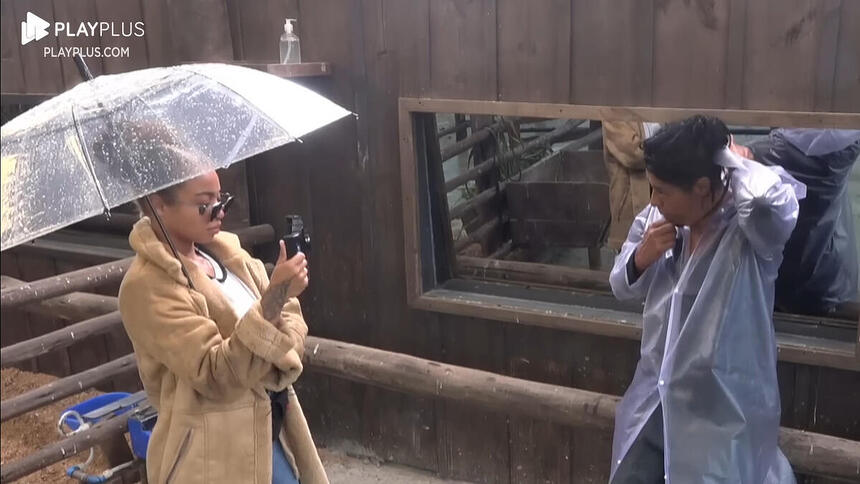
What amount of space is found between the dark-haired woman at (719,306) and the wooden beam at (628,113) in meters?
0.57

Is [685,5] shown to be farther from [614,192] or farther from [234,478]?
[234,478]

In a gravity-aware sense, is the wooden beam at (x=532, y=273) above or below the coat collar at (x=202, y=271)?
below

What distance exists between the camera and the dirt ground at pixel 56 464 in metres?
3.56

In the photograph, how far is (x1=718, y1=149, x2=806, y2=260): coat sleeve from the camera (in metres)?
1.81

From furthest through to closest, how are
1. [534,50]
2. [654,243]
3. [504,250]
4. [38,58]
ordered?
[38,58] < [504,250] < [534,50] < [654,243]

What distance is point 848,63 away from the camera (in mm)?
2371

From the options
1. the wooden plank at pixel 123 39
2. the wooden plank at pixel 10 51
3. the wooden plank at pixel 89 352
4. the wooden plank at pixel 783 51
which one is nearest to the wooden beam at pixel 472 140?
the wooden plank at pixel 783 51

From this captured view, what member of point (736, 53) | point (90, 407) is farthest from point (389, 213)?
point (736, 53)

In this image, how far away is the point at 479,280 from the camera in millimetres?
3373

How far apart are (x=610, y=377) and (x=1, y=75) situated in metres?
3.60

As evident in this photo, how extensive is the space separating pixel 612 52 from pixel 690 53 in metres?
0.25

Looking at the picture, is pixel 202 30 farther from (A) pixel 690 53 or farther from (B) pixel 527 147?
(A) pixel 690 53

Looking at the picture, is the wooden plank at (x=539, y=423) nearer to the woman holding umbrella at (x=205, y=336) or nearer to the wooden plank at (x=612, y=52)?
the wooden plank at (x=612, y=52)

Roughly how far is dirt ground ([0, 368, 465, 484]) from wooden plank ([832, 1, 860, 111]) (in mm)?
2101
